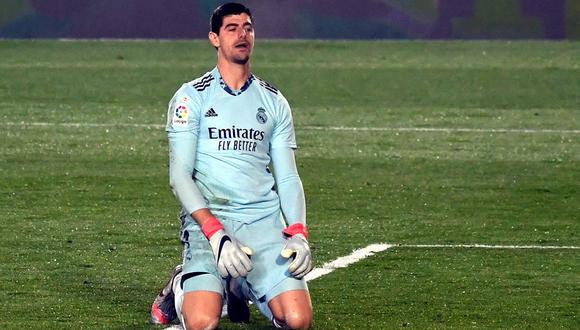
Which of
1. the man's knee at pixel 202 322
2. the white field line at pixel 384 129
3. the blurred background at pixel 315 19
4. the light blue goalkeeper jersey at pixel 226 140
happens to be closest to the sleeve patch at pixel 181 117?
the light blue goalkeeper jersey at pixel 226 140

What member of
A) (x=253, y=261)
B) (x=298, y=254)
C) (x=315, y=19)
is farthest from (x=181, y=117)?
(x=315, y=19)

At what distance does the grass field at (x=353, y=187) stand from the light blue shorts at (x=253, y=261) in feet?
1.20

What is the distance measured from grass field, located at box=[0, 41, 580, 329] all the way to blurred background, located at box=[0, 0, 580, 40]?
11.3 ft

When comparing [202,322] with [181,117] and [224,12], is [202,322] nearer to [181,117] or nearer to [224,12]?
[181,117]

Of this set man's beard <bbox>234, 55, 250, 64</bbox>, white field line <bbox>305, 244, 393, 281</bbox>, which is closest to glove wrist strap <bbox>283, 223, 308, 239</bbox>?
man's beard <bbox>234, 55, 250, 64</bbox>

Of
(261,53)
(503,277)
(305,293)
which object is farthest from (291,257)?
(261,53)

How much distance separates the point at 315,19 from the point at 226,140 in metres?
18.5

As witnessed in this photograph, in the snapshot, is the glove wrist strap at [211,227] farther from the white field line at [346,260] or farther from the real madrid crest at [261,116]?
the white field line at [346,260]

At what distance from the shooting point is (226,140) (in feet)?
22.8

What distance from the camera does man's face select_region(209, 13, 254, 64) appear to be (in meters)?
6.95

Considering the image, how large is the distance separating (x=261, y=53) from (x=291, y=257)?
1597 centimetres

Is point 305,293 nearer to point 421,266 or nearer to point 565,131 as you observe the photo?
point 421,266

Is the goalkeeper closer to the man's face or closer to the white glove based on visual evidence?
the man's face

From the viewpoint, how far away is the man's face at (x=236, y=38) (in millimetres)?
6953
